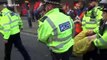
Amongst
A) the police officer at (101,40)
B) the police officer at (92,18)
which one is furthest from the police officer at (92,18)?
the police officer at (101,40)

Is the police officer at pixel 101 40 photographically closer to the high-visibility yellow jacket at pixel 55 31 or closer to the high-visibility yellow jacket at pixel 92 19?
the high-visibility yellow jacket at pixel 55 31

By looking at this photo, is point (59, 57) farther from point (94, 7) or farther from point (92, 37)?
point (94, 7)

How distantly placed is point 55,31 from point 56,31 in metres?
0.02

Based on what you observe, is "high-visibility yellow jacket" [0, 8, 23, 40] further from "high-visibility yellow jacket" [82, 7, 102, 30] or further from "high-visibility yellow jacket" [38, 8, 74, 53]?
"high-visibility yellow jacket" [38, 8, 74, 53]

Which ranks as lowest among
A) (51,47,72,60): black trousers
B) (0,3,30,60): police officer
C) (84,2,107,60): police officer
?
(0,3,30,60): police officer

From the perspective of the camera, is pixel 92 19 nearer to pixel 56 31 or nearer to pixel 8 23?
pixel 8 23

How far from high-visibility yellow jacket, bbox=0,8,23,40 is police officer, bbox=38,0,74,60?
291 centimetres

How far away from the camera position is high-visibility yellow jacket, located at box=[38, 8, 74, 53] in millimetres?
5637

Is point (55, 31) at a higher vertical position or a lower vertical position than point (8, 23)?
higher

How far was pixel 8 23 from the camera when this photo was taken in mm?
8562

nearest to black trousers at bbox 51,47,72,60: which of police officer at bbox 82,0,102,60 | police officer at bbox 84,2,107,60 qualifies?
police officer at bbox 84,2,107,60

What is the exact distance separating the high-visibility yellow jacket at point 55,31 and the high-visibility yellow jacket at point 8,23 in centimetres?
291

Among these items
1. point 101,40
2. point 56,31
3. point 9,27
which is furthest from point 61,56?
point 9,27

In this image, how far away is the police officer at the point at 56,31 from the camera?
18.5ft
